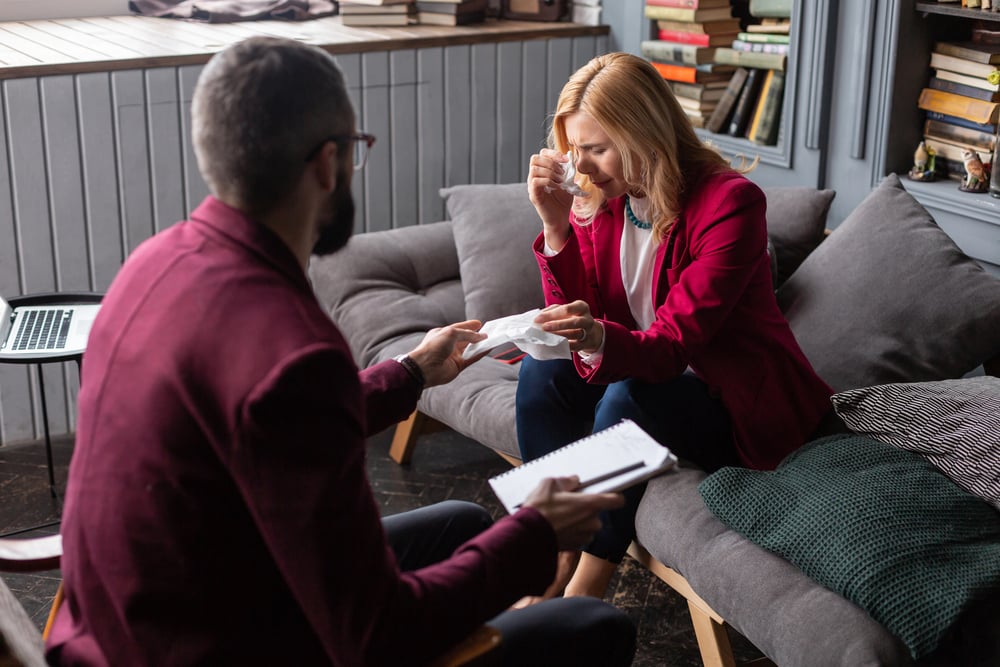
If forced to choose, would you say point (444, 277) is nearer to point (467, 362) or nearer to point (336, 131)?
point (467, 362)

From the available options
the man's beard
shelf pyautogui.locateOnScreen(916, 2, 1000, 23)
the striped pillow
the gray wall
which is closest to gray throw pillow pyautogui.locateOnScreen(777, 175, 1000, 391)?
the striped pillow

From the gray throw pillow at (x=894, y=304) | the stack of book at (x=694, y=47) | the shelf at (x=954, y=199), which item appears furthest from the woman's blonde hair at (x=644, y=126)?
the stack of book at (x=694, y=47)

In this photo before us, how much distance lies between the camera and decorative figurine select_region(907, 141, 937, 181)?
3.15 metres

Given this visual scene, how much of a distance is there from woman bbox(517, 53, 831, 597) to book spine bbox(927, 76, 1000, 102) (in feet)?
3.32

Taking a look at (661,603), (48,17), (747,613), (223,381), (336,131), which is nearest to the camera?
(223,381)

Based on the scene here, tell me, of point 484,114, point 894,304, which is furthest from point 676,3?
point 894,304

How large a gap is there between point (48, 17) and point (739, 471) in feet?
9.93

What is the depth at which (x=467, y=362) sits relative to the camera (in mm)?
2045

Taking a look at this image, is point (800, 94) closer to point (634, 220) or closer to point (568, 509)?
point (634, 220)

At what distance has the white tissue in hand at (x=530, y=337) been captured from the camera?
2164 mm

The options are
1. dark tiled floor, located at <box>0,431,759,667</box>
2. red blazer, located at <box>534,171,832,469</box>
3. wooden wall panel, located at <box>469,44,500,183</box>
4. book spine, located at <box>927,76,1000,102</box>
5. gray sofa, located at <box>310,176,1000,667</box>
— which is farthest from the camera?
wooden wall panel, located at <box>469,44,500,183</box>

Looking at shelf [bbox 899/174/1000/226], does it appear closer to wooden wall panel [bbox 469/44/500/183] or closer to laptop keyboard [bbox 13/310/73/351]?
wooden wall panel [bbox 469/44/500/183]

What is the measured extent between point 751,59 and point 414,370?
2234 millimetres

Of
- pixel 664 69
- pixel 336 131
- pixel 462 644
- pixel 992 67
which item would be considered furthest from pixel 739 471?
pixel 664 69
